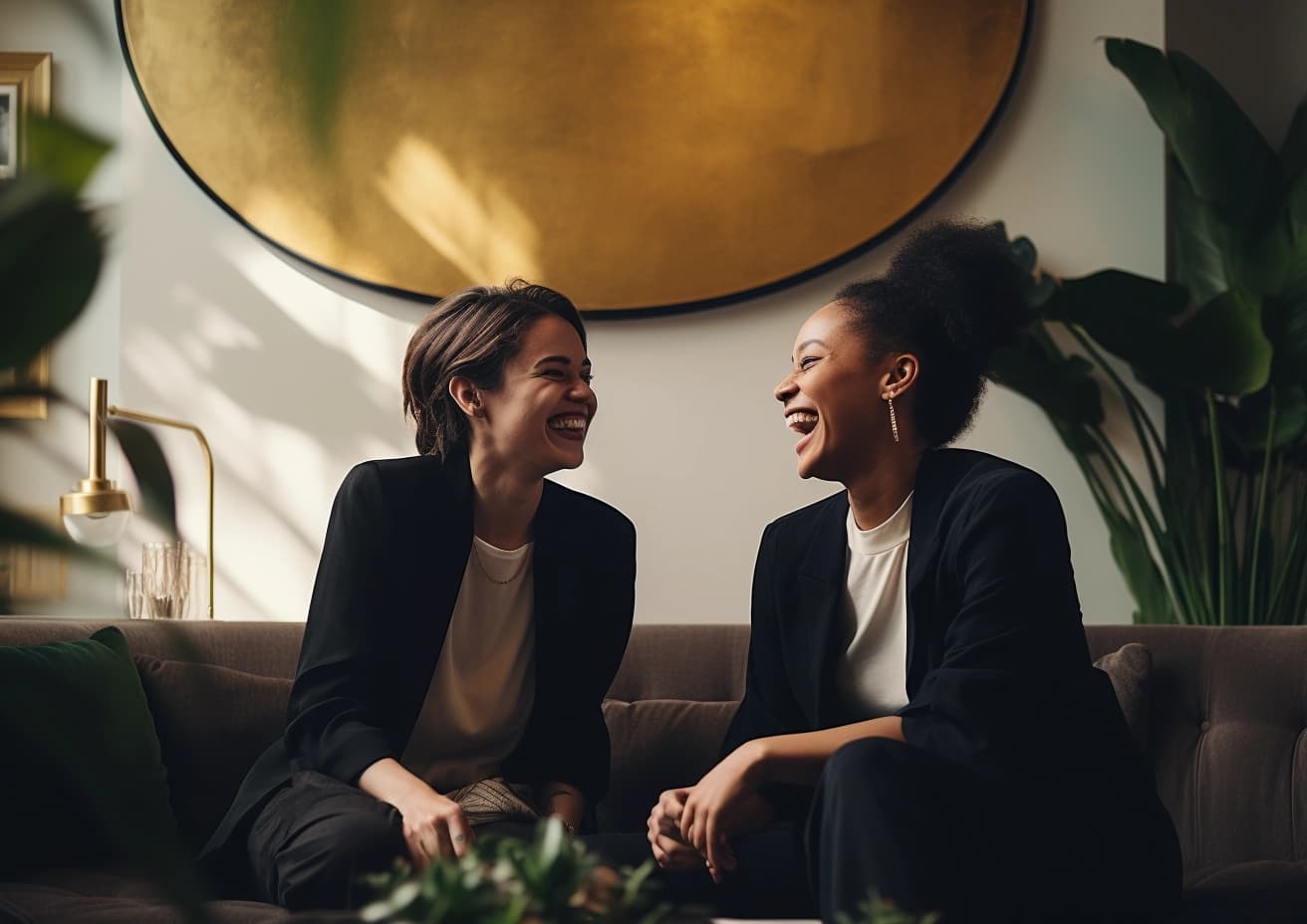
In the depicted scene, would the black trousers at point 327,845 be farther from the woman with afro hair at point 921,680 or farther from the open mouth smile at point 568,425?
the open mouth smile at point 568,425

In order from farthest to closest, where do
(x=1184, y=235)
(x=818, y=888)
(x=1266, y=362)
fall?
(x=1184, y=235) < (x=1266, y=362) < (x=818, y=888)

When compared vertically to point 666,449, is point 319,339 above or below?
Result: above

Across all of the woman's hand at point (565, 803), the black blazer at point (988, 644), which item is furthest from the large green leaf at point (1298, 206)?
the woman's hand at point (565, 803)

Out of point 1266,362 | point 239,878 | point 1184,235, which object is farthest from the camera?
point 1184,235

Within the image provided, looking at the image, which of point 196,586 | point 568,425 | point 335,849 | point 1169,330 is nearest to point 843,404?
point 568,425

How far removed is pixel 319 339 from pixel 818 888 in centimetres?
182

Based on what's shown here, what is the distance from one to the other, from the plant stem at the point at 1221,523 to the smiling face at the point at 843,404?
40.2 inches

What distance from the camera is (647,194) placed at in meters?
2.74

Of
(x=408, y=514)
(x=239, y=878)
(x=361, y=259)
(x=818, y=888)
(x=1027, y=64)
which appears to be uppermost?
(x=1027, y=64)

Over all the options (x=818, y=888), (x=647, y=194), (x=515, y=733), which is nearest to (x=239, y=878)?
(x=515, y=733)

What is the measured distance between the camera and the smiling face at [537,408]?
1.84 metres

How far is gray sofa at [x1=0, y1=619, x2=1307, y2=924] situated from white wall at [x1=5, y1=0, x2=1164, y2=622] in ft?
2.17

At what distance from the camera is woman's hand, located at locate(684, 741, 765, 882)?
1461mm

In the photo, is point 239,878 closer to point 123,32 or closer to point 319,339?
point 319,339
